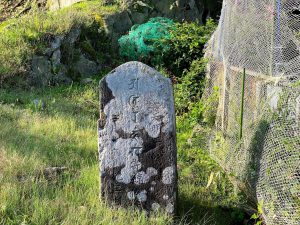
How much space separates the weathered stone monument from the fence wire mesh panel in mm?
669

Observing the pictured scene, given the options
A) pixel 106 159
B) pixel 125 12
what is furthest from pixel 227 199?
pixel 125 12

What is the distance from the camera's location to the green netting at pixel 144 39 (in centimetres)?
969

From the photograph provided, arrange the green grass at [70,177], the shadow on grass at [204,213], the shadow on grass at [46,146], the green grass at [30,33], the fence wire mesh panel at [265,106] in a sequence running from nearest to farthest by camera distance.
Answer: the fence wire mesh panel at [265,106], the green grass at [70,177], the shadow on grass at [204,213], the shadow on grass at [46,146], the green grass at [30,33]

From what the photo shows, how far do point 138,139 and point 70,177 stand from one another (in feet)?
3.27

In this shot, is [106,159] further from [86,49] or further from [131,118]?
[86,49]

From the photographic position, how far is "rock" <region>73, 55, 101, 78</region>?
9.49m

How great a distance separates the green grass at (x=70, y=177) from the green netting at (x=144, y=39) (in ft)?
9.29

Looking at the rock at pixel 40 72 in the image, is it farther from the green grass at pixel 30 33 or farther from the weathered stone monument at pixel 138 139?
the weathered stone monument at pixel 138 139

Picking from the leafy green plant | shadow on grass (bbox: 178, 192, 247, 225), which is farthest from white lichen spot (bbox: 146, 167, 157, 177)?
the leafy green plant

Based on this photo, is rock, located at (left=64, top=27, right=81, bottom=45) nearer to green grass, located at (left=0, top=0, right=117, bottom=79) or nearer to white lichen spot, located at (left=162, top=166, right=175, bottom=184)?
green grass, located at (left=0, top=0, right=117, bottom=79)

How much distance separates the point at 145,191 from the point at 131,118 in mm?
655

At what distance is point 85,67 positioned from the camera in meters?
9.60

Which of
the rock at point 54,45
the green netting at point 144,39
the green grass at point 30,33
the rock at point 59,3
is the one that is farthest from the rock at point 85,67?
the rock at point 59,3

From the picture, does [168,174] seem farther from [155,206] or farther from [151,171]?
[155,206]
